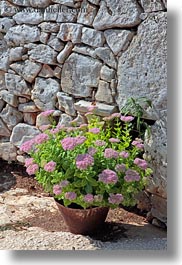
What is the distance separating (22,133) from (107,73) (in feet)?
2.58

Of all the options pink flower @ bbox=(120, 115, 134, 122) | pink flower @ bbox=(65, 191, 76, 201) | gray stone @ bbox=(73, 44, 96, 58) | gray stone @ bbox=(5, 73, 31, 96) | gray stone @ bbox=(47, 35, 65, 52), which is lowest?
pink flower @ bbox=(65, 191, 76, 201)

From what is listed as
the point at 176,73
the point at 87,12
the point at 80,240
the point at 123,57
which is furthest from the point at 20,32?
the point at 80,240

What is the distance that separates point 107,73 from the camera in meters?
2.70

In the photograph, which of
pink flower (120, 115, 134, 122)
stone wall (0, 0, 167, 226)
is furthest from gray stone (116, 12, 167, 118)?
pink flower (120, 115, 134, 122)

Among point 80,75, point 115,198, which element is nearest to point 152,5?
point 80,75

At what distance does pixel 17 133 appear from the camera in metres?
3.19

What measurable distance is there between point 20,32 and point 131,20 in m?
0.78

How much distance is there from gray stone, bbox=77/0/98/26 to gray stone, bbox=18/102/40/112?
2.11 ft

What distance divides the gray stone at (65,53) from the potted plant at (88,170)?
498mm

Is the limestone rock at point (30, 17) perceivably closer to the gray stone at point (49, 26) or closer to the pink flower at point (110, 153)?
the gray stone at point (49, 26)

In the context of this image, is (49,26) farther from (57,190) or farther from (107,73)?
(57,190)

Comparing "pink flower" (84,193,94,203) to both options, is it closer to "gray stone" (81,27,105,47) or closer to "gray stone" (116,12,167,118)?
"gray stone" (116,12,167,118)

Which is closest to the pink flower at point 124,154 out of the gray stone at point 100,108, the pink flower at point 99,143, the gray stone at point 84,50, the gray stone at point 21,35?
the pink flower at point 99,143

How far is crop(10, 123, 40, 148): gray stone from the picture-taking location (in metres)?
3.12
